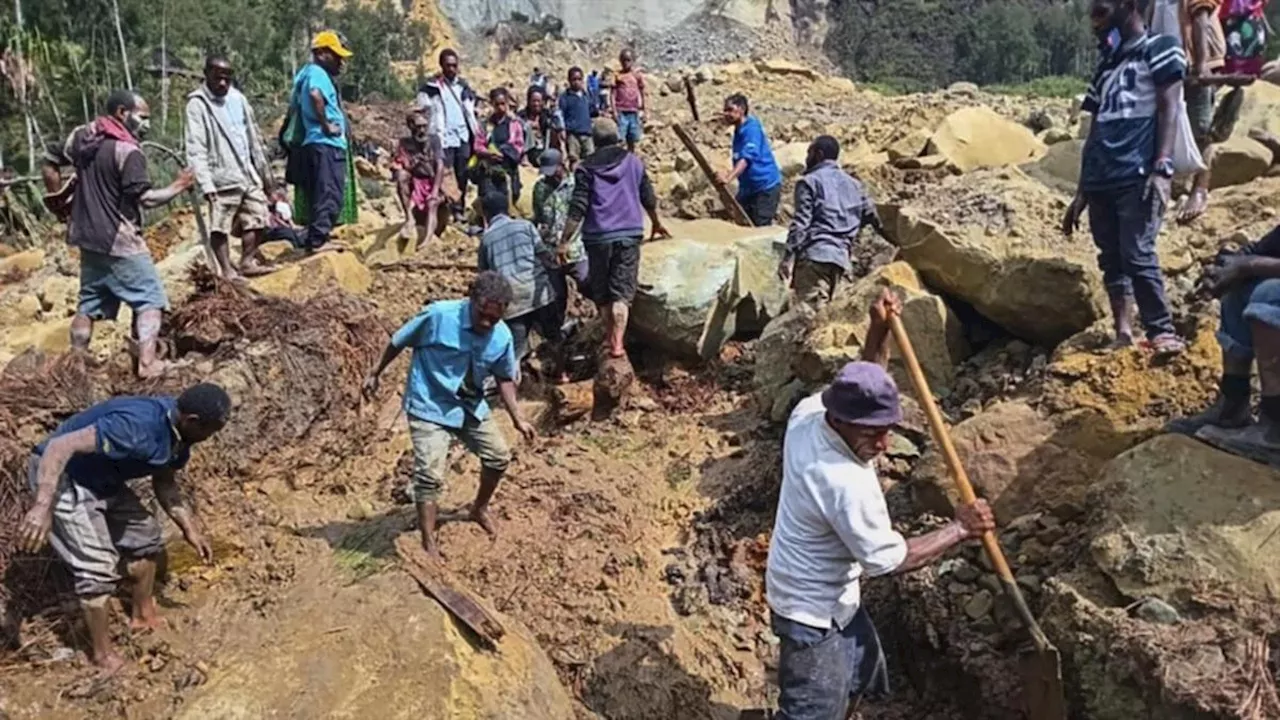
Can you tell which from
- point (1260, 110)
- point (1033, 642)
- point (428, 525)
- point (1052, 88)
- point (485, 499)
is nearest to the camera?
point (1033, 642)

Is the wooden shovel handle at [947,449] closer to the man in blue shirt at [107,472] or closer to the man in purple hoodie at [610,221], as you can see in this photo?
the man in blue shirt at [107,472]

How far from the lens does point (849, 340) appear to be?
19.1 ft

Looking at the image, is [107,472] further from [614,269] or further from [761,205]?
[761,205]

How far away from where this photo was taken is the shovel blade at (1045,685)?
353 cm

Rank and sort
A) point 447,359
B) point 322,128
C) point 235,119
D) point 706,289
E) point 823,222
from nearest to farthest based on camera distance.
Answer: point 447,359, point 823,222, point 235,119, point 706,289, point 322,128

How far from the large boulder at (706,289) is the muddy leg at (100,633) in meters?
3.76

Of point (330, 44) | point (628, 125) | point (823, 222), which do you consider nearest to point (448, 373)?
point (823, 222)

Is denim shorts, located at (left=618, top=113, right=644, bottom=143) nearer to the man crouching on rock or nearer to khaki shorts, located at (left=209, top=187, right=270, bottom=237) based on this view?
khaki shorts, located at (left=209, top=187, right=270, bottom=237)

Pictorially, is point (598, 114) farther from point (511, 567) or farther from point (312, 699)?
point (312, 699)

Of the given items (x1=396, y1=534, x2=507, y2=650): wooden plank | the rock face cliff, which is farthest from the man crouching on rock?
the rock face cliff

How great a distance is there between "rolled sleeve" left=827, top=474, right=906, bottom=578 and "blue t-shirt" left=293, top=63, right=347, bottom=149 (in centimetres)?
527

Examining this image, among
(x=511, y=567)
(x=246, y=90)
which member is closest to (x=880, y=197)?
(x=511, y=567)

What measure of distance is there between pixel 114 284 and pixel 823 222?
4113 millimetres

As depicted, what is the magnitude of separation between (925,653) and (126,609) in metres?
3.47
